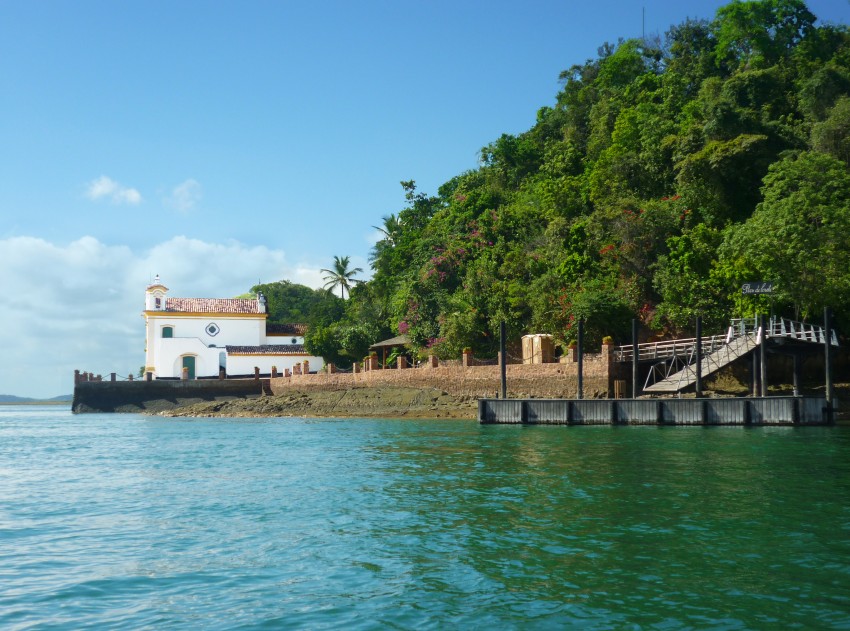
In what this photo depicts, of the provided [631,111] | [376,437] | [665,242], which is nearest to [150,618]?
[376,437]

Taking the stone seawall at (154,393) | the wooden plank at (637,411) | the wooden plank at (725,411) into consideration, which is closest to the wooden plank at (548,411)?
the wooden plank at (637,411)

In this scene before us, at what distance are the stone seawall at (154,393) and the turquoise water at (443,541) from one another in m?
→ 45.9

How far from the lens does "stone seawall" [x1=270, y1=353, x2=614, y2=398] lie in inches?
1724

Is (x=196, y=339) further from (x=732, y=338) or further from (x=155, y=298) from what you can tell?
(x=732, y=338)

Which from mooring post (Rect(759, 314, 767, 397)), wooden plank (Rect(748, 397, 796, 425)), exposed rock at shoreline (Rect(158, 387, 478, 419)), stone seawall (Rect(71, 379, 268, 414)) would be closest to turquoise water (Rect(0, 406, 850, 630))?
wooden plank (Rect(748, 397, 796, 425))

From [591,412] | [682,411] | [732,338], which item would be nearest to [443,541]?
[682,411]

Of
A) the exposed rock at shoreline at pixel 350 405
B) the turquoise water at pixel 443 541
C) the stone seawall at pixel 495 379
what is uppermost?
the stone seawall at pixel 495 379

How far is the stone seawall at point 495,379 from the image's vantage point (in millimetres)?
43781

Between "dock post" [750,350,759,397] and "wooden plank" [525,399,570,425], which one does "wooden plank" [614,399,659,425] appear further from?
"dock post" [750,350,759,397]

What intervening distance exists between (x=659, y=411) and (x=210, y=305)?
58795 millimetres

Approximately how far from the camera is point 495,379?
49.6 metres

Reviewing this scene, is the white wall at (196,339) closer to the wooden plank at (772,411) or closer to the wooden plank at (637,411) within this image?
the wooden plank at (637,411)

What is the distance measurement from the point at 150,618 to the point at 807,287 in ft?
109

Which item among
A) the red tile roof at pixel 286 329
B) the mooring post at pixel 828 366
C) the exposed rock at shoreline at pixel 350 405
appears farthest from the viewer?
the red tile roof at pixel 286 329
